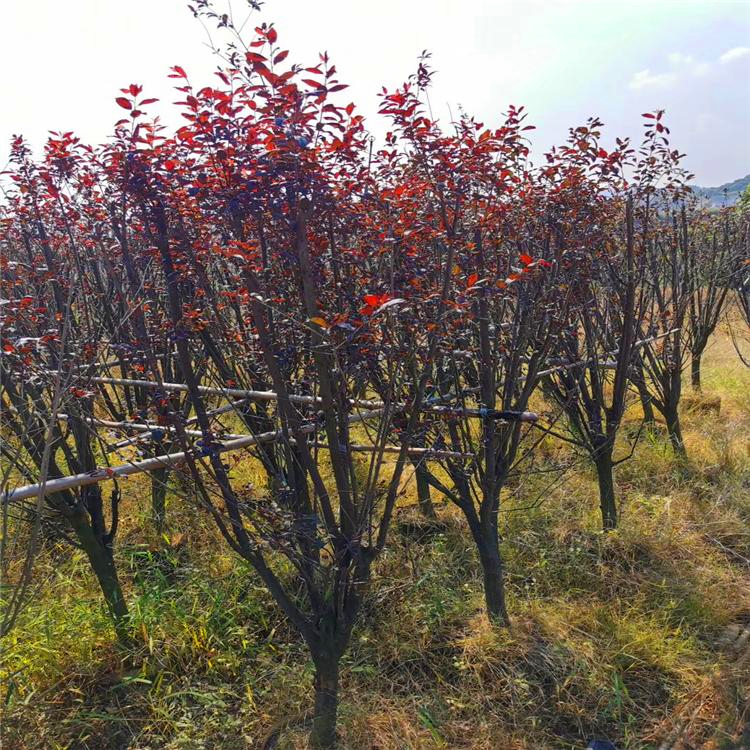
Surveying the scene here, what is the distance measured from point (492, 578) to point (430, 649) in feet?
1.51

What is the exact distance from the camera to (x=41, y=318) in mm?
2961

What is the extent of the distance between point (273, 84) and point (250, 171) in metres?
0.25

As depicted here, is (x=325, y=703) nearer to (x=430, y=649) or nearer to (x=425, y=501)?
(x=430, y=649)

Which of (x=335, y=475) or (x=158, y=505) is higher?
(x=335, y=475)

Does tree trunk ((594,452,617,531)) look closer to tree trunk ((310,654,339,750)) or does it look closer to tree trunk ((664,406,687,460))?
tree trunk ((664,406,687,460))

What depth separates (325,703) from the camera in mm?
2295

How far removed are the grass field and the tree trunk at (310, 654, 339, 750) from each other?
0.10 metres

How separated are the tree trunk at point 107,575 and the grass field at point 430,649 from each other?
65 mm

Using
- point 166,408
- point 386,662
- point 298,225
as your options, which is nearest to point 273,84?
point 298,225

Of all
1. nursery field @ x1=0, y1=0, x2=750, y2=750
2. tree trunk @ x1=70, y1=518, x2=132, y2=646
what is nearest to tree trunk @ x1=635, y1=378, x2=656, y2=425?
nursery field @ x1=0, y1=0, x2=750, y2=750

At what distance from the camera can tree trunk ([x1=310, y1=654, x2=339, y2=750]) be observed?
226 cm

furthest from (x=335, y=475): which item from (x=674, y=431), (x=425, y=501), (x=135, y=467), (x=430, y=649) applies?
(x=674, y=431)

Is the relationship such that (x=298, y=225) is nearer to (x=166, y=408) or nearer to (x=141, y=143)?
(x=141, y=143)

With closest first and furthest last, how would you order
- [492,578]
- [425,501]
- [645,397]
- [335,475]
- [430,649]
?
1. [335,475]
2. [430,649]
3. [492,578]
4. [425,501]
5. [645,397]
